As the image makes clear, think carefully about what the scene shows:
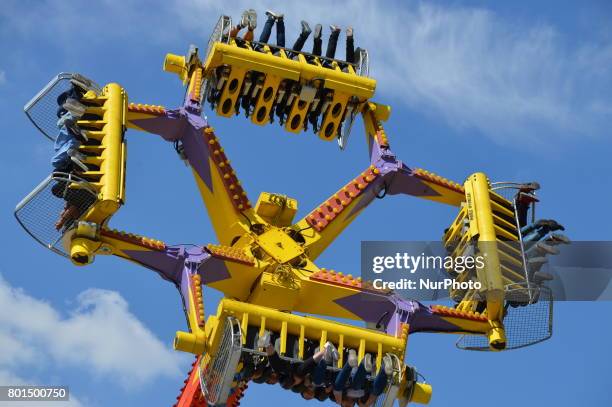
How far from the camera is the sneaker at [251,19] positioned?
39.7 m

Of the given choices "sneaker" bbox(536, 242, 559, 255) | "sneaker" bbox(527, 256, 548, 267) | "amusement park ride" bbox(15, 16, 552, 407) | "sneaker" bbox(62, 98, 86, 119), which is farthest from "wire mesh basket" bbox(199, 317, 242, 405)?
"sneaker" bbox(536, 242, 559, 255)

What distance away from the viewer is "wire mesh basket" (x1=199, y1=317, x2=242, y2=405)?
31641 millimetres

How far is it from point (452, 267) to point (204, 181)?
6044mm

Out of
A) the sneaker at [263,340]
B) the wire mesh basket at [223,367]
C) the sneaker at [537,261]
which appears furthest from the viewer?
the sneaker at [537,261]

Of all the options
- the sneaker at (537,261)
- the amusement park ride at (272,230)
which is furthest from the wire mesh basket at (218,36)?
the sneaker at (537,261)

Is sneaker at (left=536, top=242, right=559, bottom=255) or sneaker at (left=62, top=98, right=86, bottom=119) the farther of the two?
sneaker at (left=536, top=242, right=559, bottom=255)

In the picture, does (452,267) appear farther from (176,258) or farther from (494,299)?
(176,258)

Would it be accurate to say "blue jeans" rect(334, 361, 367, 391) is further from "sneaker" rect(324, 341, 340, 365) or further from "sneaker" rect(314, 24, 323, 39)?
"sneaker" rect(314, 24, 323, 39)

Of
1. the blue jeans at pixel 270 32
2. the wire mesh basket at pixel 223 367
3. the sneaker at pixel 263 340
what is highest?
the blue jeans at pixel 270 32

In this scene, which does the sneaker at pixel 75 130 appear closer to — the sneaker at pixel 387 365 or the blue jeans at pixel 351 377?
the blue jeans at pixel 351 377

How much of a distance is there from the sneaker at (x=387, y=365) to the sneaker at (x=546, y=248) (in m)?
5.95

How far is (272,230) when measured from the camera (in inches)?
1437

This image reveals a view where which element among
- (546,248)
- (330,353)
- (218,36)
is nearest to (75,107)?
(218,36)

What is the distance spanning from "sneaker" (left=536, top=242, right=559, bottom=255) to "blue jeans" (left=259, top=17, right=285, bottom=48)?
25.8 ft
